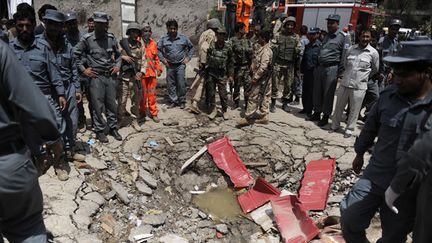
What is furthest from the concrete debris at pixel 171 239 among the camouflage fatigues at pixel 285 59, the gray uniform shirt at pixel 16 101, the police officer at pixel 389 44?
the police officer at pixel 389 44

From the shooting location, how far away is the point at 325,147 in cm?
542

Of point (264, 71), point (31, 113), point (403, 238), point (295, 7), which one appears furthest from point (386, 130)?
point (295, 7)

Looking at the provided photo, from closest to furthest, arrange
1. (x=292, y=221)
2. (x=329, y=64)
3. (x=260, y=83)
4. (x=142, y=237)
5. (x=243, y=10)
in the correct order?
(x=142, y=237) → (x=292, y=221) → (x=329, y=64) → (x=260, y=83) → (x=243, y=10)

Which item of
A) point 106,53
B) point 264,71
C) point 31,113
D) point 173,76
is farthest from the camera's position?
point 173,76

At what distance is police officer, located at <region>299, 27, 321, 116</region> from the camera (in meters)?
6.29

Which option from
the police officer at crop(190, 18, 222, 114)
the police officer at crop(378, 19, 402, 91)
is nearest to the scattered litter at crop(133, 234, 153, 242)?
the police officer at crop(190, 18, 222, 114)

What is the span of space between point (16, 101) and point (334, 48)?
5075 mm

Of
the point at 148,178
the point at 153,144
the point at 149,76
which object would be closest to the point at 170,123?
the point at 153,144

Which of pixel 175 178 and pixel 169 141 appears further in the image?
pixel 169 141

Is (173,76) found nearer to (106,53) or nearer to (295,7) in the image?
(106,53)

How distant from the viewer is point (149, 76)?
5.99 metres

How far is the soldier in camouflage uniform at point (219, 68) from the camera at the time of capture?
20.0ft

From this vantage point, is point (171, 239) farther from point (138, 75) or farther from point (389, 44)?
point (389, 44)

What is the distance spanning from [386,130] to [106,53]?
3.90m
